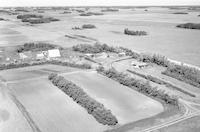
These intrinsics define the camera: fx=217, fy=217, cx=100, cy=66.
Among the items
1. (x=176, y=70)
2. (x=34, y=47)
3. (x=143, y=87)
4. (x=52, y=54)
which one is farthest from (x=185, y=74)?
(x=34, y=47)

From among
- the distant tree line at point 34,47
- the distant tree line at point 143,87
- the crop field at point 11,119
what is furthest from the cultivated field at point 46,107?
the distant tree line at point 34,47

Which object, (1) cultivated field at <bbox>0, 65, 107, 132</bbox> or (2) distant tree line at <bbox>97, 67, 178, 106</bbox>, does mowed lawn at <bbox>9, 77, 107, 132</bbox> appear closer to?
(1) cultivated field at <bbox>0, 65, 107, 132</bbox>

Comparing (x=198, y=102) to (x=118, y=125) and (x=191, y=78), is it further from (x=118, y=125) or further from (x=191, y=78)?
(x=118, y=125)

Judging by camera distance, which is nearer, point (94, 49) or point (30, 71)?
point (30, 71)

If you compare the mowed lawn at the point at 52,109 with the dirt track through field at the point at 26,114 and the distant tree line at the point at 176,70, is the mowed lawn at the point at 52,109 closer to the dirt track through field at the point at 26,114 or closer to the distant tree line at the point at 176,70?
the dirt track through field at the point at 26,114

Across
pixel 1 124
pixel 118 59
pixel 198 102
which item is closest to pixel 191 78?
pixel 198 102

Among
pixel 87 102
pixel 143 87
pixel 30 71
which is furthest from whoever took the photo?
pixel 30 71

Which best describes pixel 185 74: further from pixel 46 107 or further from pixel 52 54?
pixel 52 54
